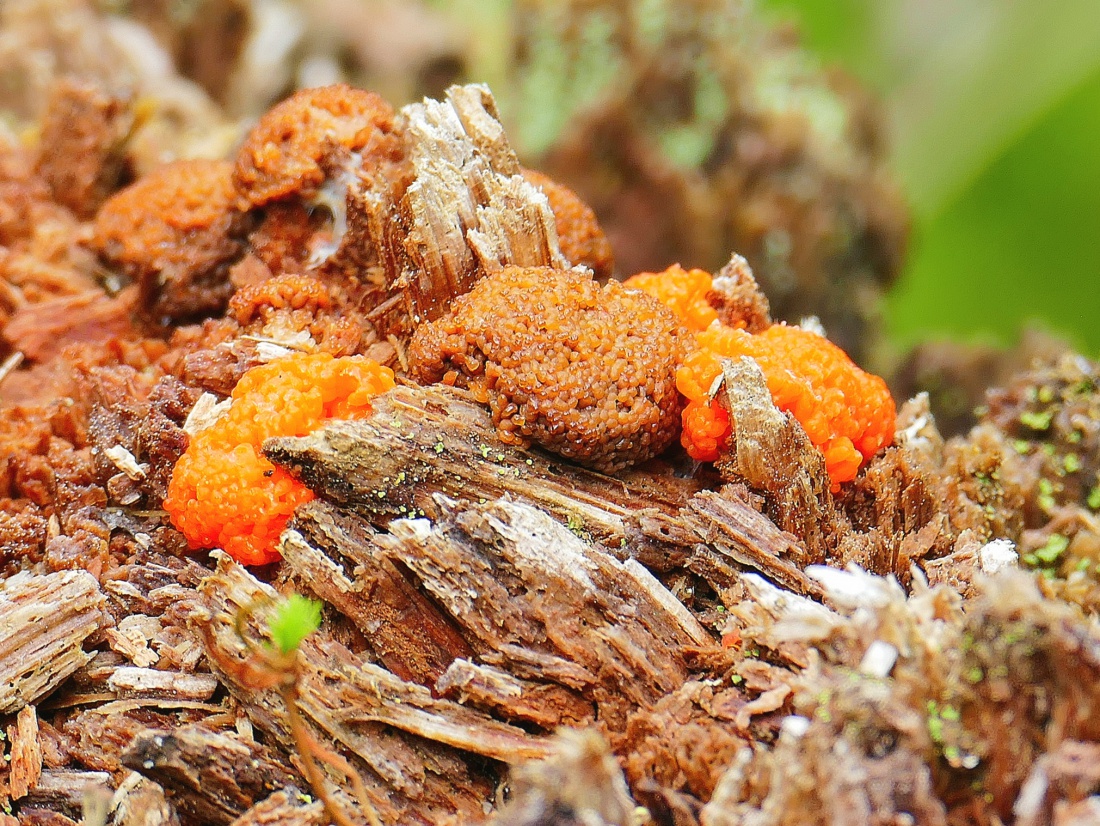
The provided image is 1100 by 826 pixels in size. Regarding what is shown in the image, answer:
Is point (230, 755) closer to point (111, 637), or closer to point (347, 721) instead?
point (347, 721)

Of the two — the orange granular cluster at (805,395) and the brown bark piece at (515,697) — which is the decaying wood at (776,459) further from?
the brown bark piece at (515,697)

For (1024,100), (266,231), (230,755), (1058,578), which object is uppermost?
(1024,100)

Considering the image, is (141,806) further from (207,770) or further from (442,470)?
(442,470)

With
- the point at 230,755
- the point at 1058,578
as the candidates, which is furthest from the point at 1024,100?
the point at 230,755

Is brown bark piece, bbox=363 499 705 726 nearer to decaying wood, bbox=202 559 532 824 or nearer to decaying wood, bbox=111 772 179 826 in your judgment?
decaying wood, bbox=202 559 532 824

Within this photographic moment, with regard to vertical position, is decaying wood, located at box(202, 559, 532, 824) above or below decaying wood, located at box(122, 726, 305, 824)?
above

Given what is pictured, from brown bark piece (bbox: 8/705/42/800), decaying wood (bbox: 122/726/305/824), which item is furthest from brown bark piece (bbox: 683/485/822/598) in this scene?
brown bark piece (bbox: 8/705/42/800)
